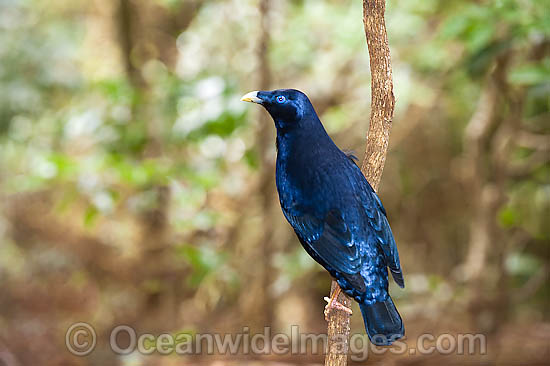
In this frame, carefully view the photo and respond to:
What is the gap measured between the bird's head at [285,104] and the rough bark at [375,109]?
0.87 ft

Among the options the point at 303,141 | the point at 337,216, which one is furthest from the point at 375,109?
the point at 337,216

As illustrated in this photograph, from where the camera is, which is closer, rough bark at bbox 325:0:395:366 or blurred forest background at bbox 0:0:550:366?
rough bark at bbox 325:0:395:366

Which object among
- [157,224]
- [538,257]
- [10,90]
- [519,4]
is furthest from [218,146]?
[538,257]

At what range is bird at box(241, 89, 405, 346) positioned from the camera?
2.01 m

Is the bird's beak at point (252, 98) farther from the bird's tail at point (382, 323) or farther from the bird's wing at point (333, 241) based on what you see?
the bird's tail at point (382, 323)

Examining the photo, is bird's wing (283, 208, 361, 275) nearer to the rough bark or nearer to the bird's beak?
the rough bark

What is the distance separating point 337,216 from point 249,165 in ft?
6.84

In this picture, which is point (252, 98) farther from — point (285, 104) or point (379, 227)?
point (379, 227)

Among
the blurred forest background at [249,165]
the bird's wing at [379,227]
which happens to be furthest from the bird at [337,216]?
the blurred forest background at [249,165]

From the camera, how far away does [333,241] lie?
2018 millimetres

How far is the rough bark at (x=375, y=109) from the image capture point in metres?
2.01

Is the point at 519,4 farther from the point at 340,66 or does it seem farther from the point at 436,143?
the point at 436,143

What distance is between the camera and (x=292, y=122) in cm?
218

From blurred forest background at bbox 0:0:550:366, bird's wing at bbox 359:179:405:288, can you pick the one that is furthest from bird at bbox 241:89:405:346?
blurred forest background at bbox 0:0:550:366
